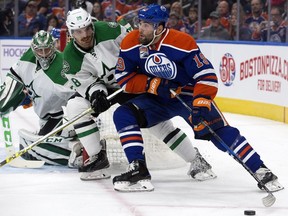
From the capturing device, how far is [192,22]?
346 inches

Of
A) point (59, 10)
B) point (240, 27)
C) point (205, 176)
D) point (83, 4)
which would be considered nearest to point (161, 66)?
point (205, 176)

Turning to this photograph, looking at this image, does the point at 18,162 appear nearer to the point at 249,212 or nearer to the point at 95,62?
the point at 95,62

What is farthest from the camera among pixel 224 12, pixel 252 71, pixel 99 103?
pixel 224 12

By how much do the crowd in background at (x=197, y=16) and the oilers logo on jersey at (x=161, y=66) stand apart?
8.27 feet

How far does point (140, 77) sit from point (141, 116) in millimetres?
200

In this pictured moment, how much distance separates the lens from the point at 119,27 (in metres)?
4.59

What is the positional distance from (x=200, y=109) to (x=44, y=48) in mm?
1297

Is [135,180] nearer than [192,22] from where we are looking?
Yes

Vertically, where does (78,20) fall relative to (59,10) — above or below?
above

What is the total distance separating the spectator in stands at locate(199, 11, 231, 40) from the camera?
27.3 feet

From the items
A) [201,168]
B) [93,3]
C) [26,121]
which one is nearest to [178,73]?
[201,168]

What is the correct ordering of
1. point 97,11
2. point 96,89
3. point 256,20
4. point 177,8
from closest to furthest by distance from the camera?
point 96,89, point 256,20, point 177,8, point 97,11

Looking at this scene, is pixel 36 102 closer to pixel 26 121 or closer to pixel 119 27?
pixel 119 27

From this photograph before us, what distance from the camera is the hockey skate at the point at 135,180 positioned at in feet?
13.4
